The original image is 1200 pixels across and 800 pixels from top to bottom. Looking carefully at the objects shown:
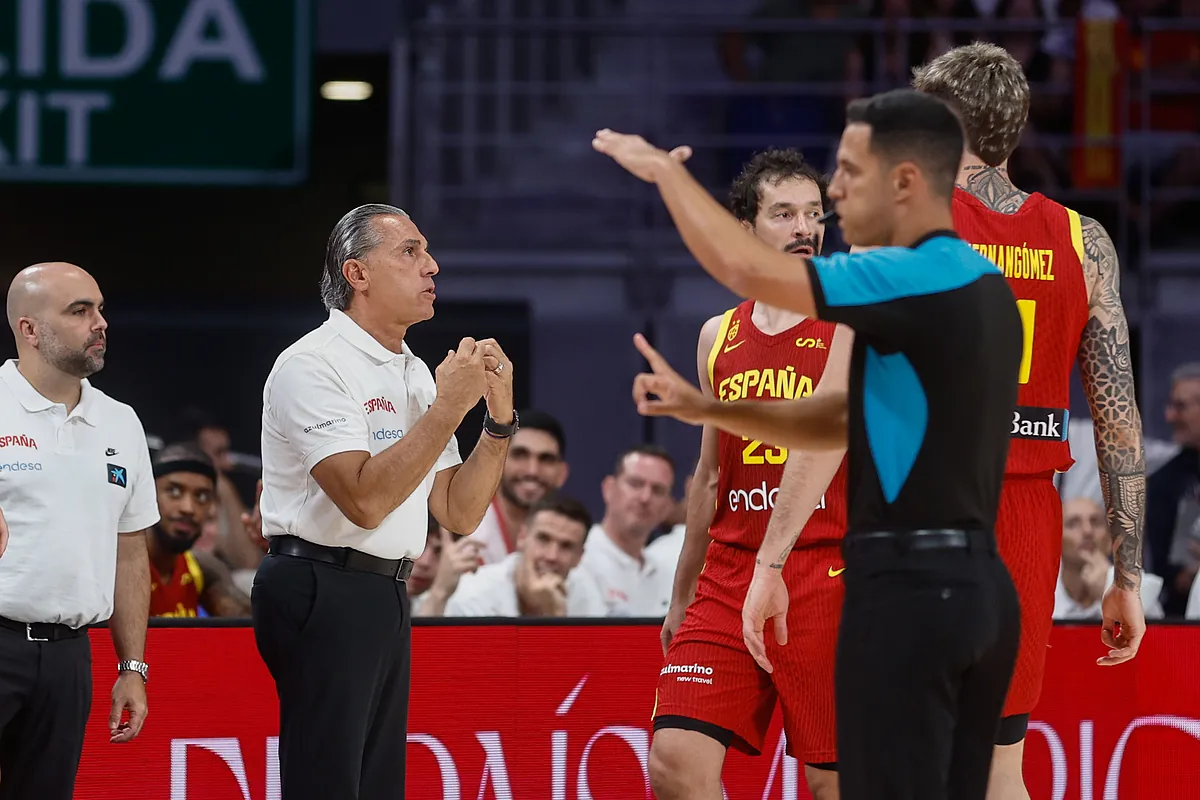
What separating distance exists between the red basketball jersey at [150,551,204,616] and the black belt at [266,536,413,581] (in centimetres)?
212

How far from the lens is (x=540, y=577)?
620 cm

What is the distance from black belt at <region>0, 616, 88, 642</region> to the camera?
4.14 m

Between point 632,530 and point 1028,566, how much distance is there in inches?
149

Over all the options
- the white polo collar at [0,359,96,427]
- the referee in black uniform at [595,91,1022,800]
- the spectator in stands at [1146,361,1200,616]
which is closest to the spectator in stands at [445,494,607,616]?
the white polo collar at [0,359,96,427]

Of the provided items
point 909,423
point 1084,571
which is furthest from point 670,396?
point 1084,571

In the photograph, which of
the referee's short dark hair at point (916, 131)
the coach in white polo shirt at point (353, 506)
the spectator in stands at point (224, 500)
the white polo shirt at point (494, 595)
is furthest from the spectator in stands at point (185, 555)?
the referee's short dark hair at point (916, 131)

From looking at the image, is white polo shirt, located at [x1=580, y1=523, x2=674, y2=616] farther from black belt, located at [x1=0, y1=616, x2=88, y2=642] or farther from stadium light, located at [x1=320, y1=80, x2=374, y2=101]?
stadium light, located at [x1=320, y1=80, x2=374, y2=101]

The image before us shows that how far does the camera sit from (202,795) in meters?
4.80

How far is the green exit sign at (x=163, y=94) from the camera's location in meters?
10.1

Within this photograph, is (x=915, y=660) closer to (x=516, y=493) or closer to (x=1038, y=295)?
(x=1038, y=295)

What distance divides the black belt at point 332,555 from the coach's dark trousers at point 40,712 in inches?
29.7

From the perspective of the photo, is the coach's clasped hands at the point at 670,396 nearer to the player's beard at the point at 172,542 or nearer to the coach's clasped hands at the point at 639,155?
the coach's clasped hands at the point at 639,155

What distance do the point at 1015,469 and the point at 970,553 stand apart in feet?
2.80

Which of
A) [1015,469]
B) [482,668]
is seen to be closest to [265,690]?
A: [482,668]
